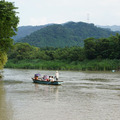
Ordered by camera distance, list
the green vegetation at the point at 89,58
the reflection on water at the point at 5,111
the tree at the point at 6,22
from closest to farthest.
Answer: the reflection on water at the point at 5,111 < the tree at the point at 6,22 < the green vegetation at the point at 89,58

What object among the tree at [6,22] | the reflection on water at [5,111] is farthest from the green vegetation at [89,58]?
the reflection on water at [5,111]

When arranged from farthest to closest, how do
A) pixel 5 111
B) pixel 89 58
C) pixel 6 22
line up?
pixel 89 58 < pixel 6 22 < pixel 5 111

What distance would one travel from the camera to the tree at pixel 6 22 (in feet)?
93.9

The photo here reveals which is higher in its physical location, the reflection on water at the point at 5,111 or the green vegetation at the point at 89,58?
the green vegetation at the point at 89,58

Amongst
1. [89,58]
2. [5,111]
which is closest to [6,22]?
[5,111]

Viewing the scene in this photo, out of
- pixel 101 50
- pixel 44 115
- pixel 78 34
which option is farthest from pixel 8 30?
pixel 78 34

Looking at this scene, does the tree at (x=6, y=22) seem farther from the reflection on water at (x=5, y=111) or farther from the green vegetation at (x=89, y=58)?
the green vegetation at (x=89, y=58)

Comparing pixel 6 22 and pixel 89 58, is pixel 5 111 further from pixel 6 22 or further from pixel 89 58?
pixel 89 58

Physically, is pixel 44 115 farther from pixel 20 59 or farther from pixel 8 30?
pixel 20 59

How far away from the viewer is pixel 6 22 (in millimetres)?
28938

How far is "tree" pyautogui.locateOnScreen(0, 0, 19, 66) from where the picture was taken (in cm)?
2861

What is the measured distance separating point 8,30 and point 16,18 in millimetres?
2078

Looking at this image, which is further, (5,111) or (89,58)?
(89,58)

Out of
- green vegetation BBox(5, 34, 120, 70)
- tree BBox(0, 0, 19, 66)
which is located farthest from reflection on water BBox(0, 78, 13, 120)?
green vegetation BBox(5, 34, 120, 70)
